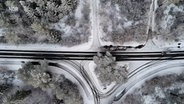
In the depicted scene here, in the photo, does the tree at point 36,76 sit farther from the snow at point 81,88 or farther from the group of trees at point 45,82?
the snow at point 81,88

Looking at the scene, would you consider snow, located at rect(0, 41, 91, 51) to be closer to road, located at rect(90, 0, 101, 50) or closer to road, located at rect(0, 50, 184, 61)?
road, located at rect(0, 50, 184, 61)

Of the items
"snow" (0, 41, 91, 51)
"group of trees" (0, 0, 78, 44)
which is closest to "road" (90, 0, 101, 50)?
"snow" (0, 41, 91, 51)

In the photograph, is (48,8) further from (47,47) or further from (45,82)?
(45,82)

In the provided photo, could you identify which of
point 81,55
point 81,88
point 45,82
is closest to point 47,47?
point 81,55

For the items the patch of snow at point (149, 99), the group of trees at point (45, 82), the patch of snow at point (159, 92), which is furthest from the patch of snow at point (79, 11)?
the patch of snow at point (159, 92)

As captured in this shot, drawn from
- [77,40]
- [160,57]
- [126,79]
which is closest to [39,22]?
[77,40]

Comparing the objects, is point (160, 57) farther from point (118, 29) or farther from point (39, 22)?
point (39, 22)
